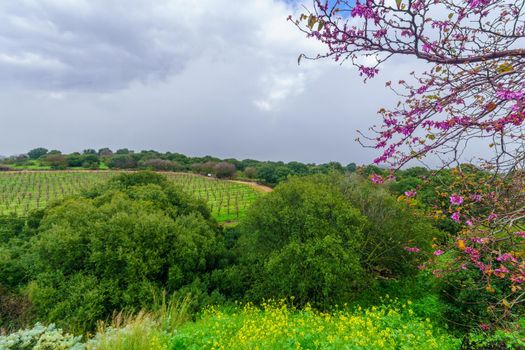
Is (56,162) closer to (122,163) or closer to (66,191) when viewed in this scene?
(122,163)

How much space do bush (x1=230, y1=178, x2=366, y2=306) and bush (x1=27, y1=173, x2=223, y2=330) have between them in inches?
102

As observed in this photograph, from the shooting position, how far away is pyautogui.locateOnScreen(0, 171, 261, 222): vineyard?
3474 cm

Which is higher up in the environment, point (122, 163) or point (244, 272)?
point (122, 163)

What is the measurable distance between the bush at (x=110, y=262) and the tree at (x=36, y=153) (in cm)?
10411

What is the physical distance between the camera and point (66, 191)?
45.8 metres

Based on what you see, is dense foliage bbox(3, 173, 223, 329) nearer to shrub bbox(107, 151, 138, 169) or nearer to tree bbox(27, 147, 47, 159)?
shrub bbox(107, 151, 138, 169)

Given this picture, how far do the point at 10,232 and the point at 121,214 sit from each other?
16251 mm

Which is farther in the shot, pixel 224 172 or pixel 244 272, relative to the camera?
pixel 224 172

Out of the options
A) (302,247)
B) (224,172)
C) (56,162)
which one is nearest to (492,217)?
(302,247)

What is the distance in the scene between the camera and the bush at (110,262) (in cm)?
909

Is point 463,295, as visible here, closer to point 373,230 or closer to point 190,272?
point 373,230

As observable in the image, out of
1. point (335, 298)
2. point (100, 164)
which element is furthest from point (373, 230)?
point (100, 164)

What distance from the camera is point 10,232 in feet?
66.3

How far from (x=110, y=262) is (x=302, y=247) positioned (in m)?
7.50
